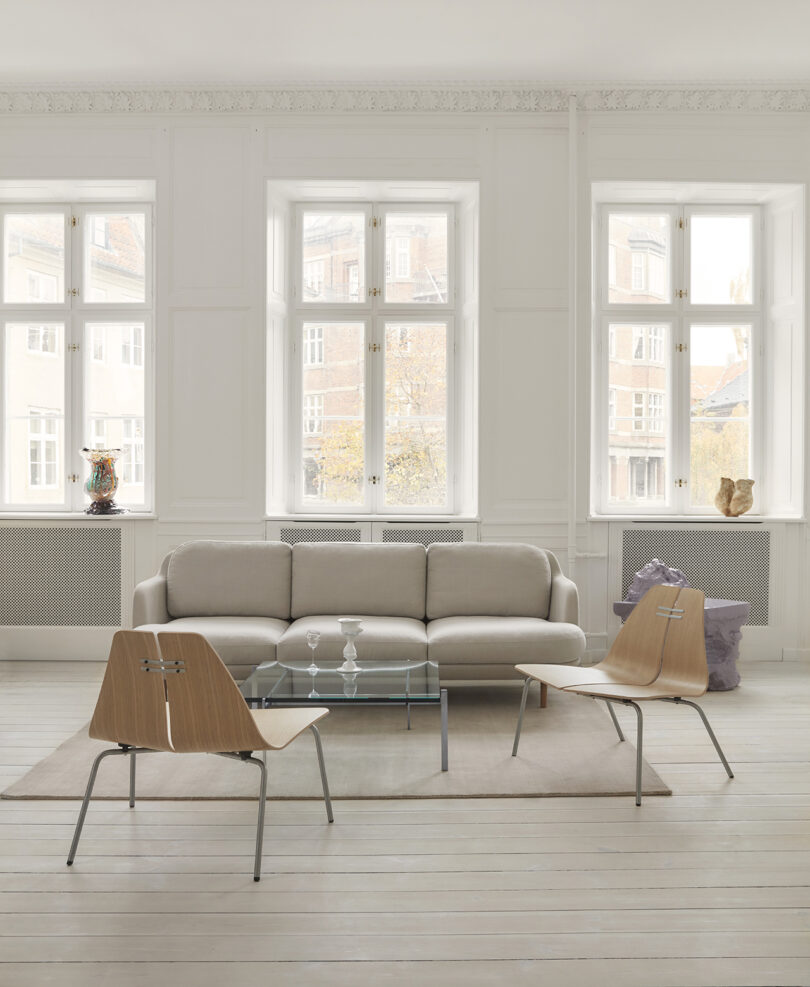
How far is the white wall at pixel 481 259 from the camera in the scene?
18.7ft

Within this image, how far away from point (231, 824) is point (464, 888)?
0.91 metres

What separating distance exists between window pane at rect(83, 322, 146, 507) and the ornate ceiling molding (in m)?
1.44

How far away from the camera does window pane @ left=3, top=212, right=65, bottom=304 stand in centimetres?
613

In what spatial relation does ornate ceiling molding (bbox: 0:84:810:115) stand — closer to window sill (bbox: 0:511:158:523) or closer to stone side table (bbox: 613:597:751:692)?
window sill (bbox: 0:511:158:523)

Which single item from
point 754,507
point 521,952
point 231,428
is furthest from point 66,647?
point 754,507

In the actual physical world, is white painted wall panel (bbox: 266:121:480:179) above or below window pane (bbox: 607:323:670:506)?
above

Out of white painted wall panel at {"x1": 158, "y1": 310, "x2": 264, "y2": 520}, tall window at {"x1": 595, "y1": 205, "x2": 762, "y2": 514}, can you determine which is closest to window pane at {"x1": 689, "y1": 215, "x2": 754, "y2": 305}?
tall window at {"x1": 595, "y1": 205, "x2": 762, "y2": 514}

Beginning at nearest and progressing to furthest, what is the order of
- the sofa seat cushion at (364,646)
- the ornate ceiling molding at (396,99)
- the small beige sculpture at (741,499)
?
the sofa seat cushion at (364,646), the ornate ceiling molding at (396,99), the small beige sculpture at (741,499)

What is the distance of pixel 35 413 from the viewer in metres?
6.12

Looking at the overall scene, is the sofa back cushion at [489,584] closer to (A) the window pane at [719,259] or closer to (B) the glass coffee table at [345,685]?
(B) the glass coffee table at [345,685]

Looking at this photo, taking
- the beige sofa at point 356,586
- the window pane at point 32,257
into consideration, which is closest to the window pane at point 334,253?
the window pane at point 32,257

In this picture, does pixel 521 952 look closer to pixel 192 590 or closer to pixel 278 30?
pixel 192 590

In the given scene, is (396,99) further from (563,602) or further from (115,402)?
(563,602)

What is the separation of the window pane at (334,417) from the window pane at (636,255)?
71.2 inches
